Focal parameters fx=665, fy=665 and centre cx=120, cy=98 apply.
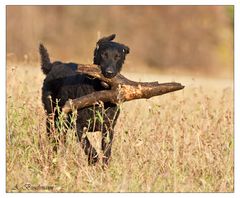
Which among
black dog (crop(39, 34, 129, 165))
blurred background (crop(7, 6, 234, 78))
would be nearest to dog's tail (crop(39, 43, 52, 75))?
black dog (crop(39, 34, 129, 165))

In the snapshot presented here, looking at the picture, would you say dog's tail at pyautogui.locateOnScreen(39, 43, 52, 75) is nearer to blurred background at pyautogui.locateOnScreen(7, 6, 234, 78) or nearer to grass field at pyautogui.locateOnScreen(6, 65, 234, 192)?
grass field at pyautogui.locateOnScreen(6, 65, 234, 192)

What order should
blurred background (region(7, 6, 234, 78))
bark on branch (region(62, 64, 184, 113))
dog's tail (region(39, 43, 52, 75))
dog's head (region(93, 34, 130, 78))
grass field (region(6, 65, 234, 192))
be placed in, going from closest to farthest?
grass field (region(6, 65, 234, 192)) < bark on branch (region(62, 64, 184, 113)) < dog's head (region(93, 34, 130, 78)) < dog's tail (region(39, 43, 52, 75)) < blurred background (region(7, 6, 234, 78))

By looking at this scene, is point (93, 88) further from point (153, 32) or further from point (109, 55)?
point (153, 32)

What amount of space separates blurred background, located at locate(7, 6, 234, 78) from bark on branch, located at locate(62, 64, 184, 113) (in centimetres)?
1588

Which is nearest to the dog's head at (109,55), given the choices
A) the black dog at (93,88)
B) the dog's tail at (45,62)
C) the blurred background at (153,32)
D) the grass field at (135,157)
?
the black dog at (93,88)

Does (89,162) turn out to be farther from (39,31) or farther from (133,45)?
(133,45)

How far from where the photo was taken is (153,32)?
88.4ft

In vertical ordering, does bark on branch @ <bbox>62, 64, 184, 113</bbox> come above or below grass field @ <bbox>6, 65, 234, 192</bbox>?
above

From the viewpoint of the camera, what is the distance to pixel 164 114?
8953 mm

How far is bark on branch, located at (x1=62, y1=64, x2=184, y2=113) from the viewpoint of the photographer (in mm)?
7051

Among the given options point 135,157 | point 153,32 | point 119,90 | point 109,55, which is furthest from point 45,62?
point 153,32

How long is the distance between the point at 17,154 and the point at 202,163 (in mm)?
1970

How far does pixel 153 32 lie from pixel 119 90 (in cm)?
2015
